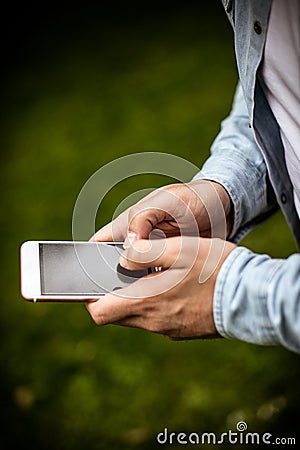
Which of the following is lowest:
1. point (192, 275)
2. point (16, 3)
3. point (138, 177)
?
point (138, 177)

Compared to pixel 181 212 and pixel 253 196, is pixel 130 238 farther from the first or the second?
pixel 253 196

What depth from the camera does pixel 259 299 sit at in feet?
3.14

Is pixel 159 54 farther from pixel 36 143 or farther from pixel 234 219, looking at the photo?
pixel 234 219

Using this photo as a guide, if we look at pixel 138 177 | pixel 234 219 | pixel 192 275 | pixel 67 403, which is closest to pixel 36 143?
pixel 138 177

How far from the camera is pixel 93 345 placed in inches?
87.4

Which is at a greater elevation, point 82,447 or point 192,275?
point 192,275

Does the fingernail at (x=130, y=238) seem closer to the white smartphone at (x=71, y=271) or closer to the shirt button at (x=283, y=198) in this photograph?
the white smartphone at (x=71, y=271)

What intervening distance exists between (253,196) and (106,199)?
1462 mm

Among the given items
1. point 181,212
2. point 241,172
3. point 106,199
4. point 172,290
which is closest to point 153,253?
point 172,290

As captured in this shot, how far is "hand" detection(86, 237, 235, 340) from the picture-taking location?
3.34ft

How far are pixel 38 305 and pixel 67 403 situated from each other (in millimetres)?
408

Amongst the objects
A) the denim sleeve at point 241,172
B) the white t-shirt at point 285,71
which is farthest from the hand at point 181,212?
the white t-shirt at point 285,71

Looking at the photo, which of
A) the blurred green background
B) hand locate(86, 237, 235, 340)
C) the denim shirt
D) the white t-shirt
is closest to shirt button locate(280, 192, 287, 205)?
the denim shirt

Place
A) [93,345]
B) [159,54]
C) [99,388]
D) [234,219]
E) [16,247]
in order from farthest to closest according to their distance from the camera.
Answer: [159,54]
[16,247]
[93,345]
[99,388]
[234,219]
